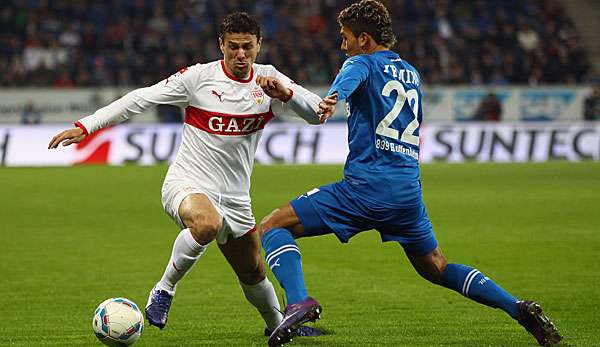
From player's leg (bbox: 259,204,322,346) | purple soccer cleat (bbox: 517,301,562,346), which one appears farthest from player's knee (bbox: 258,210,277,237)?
purple soccer cleat (bbox: 517,301,562,346)

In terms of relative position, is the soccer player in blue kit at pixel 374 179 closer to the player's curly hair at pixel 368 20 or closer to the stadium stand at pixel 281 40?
the player's curly hair at pixel 368 20

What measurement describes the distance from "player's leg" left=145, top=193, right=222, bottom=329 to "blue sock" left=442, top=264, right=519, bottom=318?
1.36 meters

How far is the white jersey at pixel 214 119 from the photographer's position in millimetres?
6094

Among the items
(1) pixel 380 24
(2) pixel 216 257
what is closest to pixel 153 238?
(2) pixel 216 257

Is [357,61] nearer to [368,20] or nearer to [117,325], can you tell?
[368,20]

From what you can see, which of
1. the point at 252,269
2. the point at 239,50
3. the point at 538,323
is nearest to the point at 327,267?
the point at 252,269

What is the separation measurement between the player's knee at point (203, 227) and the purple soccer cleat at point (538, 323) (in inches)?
68.9

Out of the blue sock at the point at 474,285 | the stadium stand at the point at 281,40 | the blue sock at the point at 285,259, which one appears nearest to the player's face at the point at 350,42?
the blue sock at the point at 285,259

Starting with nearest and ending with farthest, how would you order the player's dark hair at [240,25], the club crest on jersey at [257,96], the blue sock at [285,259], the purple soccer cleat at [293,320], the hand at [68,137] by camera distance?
the purple soccer cleat at [293,320] < the blue sock at [285,259] < the hand at [68,137] < the player's dark hair at [240,25] < the club crest on jersey at [257,96]

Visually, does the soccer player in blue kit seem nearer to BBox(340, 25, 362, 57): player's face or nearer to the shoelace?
BBox(340, 25, 362, 57): player's face

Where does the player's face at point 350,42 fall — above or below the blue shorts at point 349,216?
above

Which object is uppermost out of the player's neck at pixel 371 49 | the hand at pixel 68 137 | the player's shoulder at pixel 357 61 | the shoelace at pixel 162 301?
the player's neck at pixel 371 49

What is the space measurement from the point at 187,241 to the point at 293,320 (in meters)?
0.94

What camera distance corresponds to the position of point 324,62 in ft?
90.0
